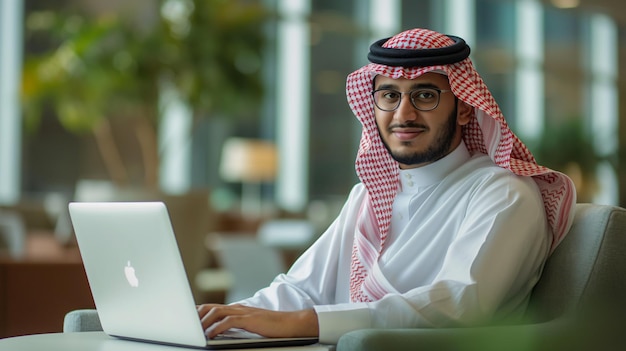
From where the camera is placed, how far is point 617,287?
2.14 metres

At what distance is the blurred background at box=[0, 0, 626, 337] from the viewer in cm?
755

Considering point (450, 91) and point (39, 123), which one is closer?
point (450, 91)

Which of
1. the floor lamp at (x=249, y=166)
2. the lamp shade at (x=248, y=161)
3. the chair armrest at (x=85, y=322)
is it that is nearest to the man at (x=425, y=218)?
the chair armrest at (x=85, y=322)

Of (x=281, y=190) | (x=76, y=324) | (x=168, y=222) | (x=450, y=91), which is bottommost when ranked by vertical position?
(x=281, y=190)

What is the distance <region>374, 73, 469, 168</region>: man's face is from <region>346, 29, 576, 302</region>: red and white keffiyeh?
0.03 m

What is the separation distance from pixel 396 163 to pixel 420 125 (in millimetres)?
196

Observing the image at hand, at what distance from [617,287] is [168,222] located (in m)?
0.99

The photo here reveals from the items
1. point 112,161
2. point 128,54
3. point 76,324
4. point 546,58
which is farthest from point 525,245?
point 546,58

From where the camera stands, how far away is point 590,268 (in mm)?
2119

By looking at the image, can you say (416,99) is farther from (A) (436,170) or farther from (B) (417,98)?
(A) (436,170)

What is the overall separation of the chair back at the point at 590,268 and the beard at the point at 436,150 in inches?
13.5

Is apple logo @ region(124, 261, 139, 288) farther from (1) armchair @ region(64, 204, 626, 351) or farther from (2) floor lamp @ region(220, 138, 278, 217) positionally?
(2) floor lamp @ region(220, 138, 278, 217)

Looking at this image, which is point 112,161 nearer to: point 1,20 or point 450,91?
point 1,20

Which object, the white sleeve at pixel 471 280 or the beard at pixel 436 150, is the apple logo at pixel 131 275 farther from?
the beard at pixel 436 150
